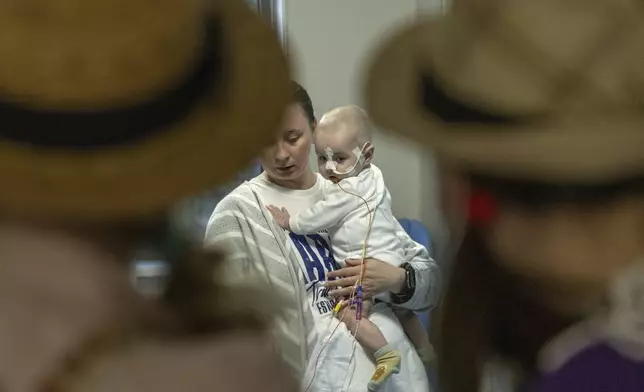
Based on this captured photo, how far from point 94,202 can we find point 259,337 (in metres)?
0.16

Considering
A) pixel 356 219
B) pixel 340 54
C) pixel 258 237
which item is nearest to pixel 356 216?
pixel 356 219

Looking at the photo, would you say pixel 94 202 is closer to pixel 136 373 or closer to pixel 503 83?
pixel 136 373

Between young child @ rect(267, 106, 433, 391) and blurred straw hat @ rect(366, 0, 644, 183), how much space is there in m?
0.79

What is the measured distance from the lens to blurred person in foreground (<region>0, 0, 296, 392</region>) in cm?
47

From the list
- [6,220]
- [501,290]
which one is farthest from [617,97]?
[6,220]

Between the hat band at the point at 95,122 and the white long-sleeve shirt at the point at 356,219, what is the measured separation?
83 centimetres

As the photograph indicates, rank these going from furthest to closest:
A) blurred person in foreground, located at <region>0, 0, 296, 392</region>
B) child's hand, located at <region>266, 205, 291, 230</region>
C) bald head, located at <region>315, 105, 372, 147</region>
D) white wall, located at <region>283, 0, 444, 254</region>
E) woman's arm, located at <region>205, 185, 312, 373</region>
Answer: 1. white wall, located at <region>283, 0, 444, 254</region>
2. bald head, located at <region>315, 105, 372, 147</region>
3. child's hand, located at <region>266, 205, 291, 230</region>
4. woman's arm, located at <region>205, 185, 312, 373</region>
5. blurred person in foreground, located at <region>0, 0, 296, 392</region>

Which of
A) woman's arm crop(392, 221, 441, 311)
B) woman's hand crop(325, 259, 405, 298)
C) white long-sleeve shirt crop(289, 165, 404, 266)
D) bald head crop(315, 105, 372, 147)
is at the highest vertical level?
bald head crop(315, 105, 372, 147)

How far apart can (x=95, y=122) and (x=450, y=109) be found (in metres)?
0.24

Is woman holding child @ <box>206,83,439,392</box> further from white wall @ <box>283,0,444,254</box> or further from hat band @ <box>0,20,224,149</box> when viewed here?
hat band @ <box>0,20,224,149</box>

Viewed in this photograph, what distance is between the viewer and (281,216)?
133cm

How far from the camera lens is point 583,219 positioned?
21.6 inches

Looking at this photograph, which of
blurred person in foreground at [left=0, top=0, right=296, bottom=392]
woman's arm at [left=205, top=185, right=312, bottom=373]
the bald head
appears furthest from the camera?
the bald head

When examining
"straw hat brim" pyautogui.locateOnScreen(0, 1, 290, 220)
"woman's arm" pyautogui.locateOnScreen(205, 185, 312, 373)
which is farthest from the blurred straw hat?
"woman's arm" pyautogui.locateOnScreen(205, 185, 312, 373)
